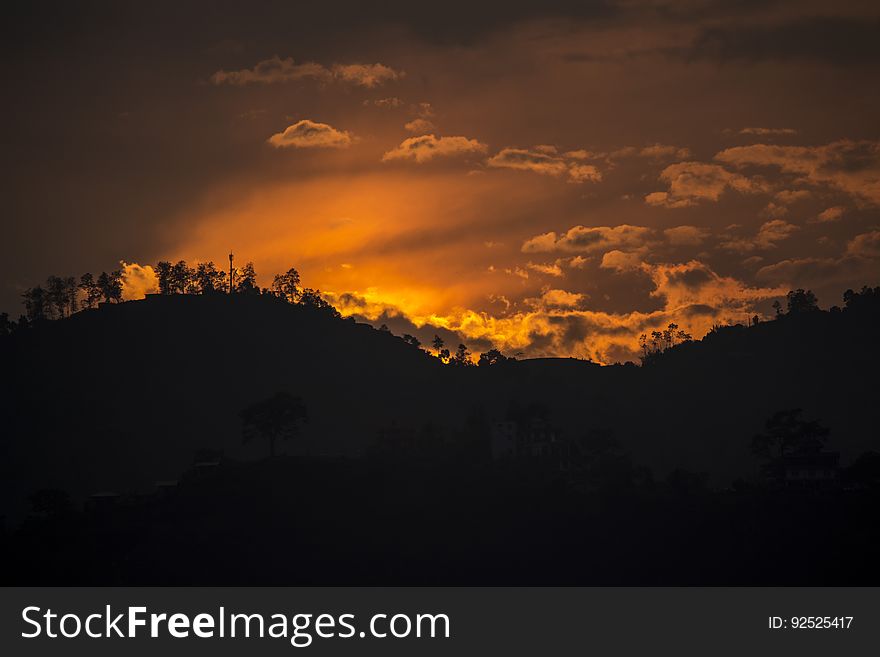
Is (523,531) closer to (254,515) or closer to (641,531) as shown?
(641,531)

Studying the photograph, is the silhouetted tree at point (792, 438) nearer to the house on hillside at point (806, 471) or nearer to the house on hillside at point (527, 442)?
the house on hillside at point (806, 471)

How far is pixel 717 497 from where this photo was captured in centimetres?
14788

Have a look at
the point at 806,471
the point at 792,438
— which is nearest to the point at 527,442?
the point at 792,438

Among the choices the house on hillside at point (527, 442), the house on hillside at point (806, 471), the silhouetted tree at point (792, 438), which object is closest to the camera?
the house on hillside at point (806, 471)

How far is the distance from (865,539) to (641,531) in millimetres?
25529

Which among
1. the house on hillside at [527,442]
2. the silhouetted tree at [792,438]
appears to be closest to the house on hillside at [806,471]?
the silhouetted tree at [792,438]

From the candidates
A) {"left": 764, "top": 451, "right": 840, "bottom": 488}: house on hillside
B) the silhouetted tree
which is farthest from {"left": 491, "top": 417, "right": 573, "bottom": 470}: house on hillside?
{"left": 764, "top": 451, "right": 840, "bottom": 488}: house on hillside

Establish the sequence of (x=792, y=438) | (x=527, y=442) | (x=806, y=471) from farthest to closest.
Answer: (x=527, y=442) < (x=792, y=438) < (x=806, y=471)

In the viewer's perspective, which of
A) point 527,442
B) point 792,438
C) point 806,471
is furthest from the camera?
point 527,442

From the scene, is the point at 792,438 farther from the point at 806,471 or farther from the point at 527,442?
the point at 527,442
